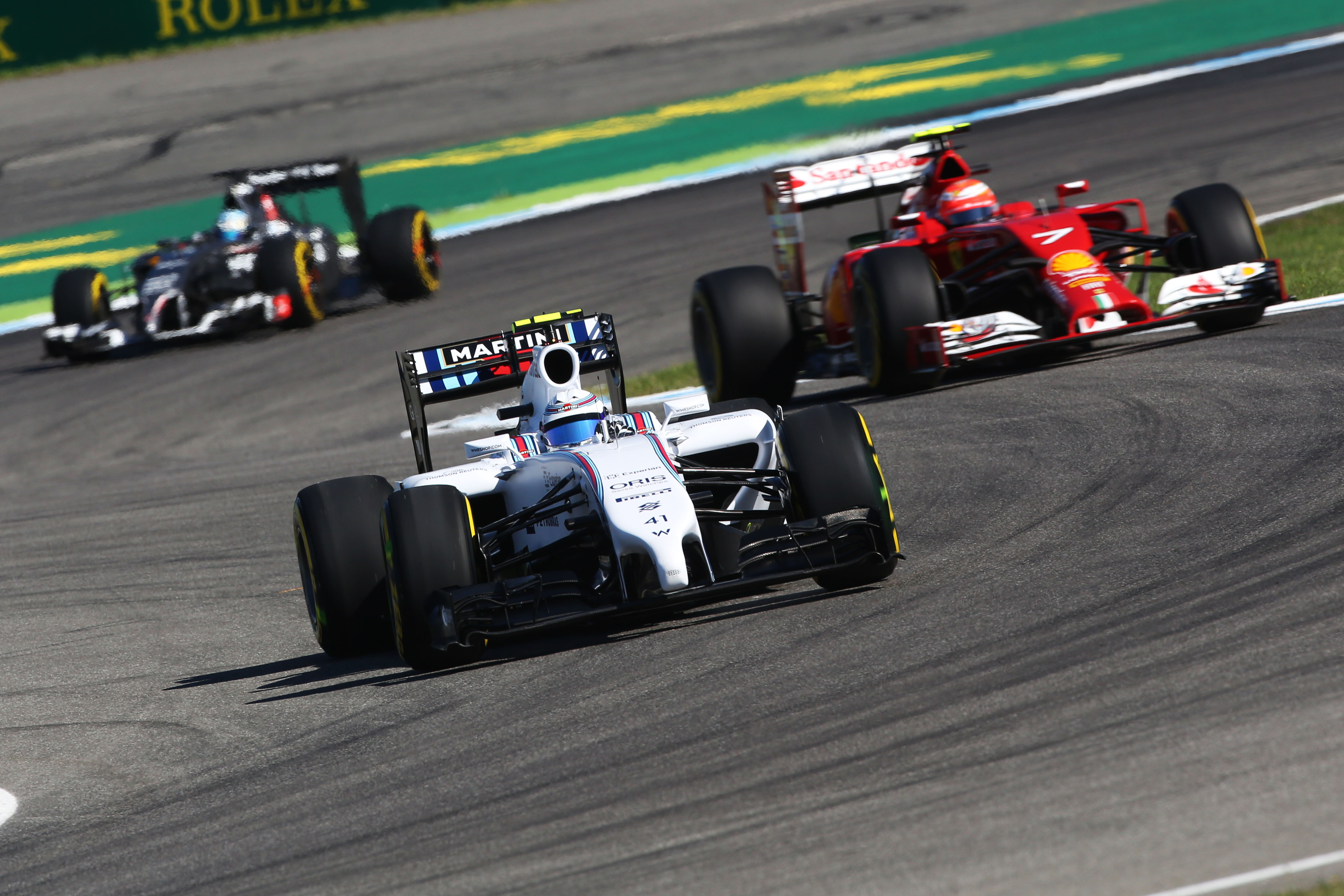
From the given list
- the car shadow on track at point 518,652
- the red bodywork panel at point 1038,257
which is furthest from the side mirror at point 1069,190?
the car shadow on track at point 518,652

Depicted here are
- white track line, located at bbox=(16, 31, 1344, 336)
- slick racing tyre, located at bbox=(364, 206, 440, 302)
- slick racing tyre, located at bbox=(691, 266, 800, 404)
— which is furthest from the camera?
white track line, located at bbox=(16, 31, 1344, 336)

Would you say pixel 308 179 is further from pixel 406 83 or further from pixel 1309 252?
pixel 406 83

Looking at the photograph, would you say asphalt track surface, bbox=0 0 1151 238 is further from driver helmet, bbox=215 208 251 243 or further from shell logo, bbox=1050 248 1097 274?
shell logo, bbox=1050 248 1097 274

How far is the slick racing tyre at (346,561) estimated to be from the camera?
794 centimetres

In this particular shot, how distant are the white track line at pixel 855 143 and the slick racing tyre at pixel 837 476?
1674 centimetres

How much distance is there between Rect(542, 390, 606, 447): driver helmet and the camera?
832 centimetres

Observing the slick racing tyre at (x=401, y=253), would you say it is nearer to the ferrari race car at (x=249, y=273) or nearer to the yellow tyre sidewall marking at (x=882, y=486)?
the ferrari race car at (x=249, y=273)

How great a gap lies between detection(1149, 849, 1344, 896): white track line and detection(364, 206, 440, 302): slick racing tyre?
17444 mm

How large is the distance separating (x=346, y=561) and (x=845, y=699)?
2817 mm

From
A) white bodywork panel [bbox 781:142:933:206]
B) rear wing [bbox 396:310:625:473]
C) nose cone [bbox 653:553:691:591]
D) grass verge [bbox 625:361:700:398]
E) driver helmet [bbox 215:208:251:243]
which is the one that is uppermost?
driver helmet [bbox 215:208:251:243]

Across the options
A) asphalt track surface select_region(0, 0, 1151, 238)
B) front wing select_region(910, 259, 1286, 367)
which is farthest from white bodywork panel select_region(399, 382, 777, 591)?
asphalt track surface select_region(0, 0, 1151, 238)

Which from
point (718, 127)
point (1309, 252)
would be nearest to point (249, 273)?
point (718, 127)

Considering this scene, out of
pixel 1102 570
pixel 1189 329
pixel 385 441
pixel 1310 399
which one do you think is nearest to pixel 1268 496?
pixel 1102 570

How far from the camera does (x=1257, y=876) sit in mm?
4141
